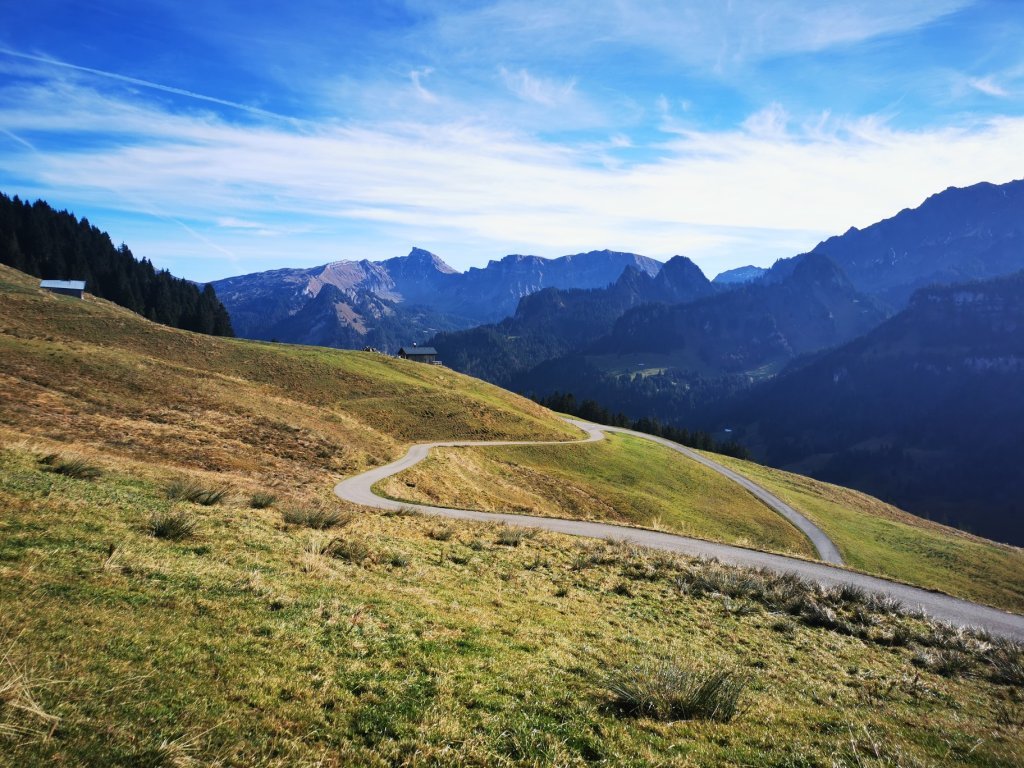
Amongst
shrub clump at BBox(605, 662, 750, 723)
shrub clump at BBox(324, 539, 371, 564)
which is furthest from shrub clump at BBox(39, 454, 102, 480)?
shrub clump at BBox(605, 662, 750, 723)

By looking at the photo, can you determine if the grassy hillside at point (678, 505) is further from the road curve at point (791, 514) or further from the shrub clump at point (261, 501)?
the shrub clump at point (261, 501)

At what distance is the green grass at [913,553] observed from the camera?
1708 inches

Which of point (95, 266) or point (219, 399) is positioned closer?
point (219, 399)

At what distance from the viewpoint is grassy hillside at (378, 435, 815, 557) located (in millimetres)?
39875

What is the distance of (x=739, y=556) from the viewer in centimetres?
2823

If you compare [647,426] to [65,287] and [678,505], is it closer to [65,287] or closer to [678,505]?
[678,505]

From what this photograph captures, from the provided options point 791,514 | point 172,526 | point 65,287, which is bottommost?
point 791,514

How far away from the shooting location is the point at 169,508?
16.7m

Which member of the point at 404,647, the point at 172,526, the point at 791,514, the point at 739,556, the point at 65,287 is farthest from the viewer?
the point at 65,287

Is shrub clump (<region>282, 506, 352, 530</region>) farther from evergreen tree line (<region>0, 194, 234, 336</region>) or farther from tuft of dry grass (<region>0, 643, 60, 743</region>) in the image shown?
evergreen tree line (<region>0, 194, 234, 336</region>)

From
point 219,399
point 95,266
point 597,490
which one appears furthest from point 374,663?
point 95,266

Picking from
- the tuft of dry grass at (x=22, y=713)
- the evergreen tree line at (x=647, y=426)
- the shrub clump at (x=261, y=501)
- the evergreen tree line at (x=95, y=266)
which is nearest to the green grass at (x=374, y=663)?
the tuft of dry grass at (x=22, y=713)

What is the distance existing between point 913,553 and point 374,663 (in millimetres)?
61770

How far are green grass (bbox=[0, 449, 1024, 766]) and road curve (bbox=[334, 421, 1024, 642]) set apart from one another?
23.6 ft
